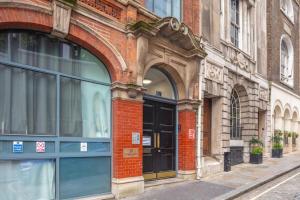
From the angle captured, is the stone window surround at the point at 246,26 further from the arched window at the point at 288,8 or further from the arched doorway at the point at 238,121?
the arched window at the point at 288,8

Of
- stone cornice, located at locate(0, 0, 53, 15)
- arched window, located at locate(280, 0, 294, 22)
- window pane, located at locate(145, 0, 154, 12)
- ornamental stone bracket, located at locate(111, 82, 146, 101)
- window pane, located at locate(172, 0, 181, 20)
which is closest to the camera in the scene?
stone cornice, located at locate(0, 0, 53, 15)

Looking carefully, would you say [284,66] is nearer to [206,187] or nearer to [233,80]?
[233,80]

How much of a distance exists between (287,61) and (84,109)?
23.4m

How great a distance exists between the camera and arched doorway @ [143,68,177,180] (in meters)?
11.4

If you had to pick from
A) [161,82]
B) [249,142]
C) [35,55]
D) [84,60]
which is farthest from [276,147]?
[35,55]

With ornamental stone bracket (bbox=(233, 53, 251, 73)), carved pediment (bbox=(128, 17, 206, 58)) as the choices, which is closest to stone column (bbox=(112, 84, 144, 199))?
carved pediment (bbox=(128, 17, 206, 58))

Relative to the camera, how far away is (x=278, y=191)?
423 inches

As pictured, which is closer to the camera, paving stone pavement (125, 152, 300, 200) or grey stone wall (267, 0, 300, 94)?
paving stone pavement (125, 152, 300, 200)

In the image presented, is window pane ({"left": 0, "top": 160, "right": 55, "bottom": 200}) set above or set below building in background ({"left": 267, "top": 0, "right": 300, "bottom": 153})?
below

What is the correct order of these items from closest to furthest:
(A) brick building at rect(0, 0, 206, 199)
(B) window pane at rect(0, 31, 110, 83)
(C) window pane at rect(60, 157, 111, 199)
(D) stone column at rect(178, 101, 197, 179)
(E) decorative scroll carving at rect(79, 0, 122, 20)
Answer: (A) brick building at rect(0, 0, 206, 199) → (B) window pane at rect(0, 31, 110, 83) → (C) window pane at rect(60, 157, 111, 199) → (E) decorative scroll carving at rect(79, 0, 122, 20) → (D) stone column at rect(178, 101, 197, 179)

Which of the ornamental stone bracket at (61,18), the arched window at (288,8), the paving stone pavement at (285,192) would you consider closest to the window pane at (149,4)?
the ornamental stone bracket at (61,18)

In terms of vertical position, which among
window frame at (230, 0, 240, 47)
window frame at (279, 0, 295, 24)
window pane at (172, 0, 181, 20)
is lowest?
window pane at (172, 0, 181, 20)

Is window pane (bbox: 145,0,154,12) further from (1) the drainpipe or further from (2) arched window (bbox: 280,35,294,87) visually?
(2) arched window (bbox: 280,35,294,87)

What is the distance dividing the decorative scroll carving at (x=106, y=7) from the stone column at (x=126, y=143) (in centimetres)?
197
